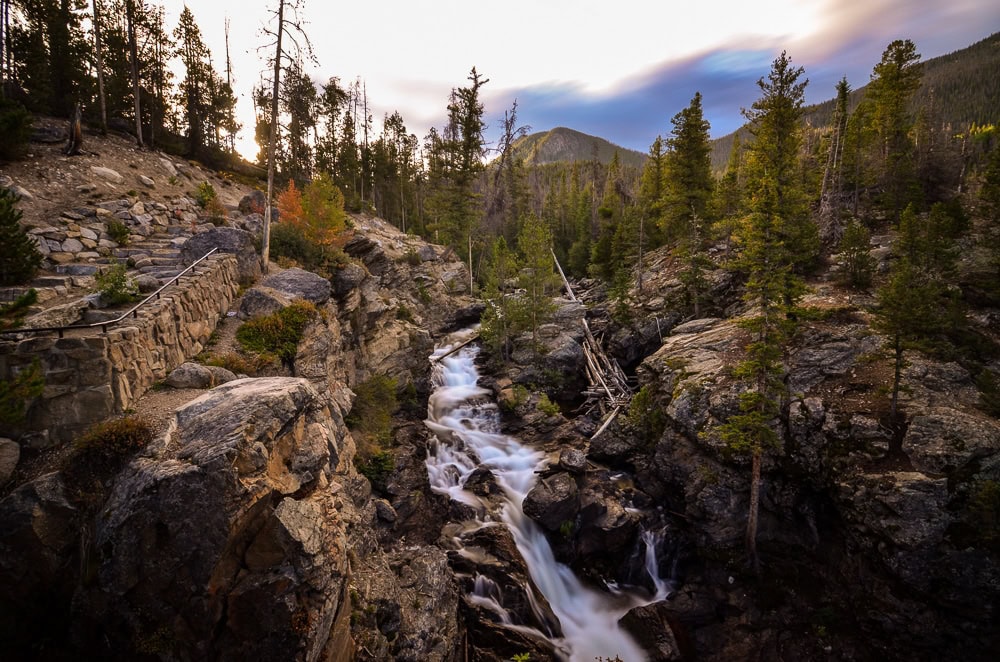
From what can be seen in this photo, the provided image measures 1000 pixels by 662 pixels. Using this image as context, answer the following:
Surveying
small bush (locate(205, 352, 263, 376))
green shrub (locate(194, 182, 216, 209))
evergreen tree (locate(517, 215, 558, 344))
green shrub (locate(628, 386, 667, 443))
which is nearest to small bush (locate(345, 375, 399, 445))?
small bush (locate(205, 352, 263, 376))

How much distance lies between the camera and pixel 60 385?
8.73m

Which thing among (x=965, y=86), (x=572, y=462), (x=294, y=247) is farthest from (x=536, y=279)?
(x=965, y=86)

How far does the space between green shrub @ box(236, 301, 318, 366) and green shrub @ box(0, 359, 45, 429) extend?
6.56 metres

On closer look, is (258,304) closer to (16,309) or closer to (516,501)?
(16,309)

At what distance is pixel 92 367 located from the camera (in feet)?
29.6

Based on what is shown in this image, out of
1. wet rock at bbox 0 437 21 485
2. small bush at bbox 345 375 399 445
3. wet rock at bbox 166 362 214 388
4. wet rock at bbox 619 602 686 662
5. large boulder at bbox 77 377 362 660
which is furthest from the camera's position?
small bush at bbox 345 375 399 445

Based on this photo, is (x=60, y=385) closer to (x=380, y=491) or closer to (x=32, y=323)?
(x=32, y=323)

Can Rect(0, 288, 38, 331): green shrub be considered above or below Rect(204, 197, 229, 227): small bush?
below

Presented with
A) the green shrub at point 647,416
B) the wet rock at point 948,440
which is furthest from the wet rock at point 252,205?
the wet rock at point 948,440

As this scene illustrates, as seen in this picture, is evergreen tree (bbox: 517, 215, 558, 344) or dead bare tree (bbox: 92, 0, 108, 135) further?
evergreen tree (bbox: 517, 215, 558, 344)

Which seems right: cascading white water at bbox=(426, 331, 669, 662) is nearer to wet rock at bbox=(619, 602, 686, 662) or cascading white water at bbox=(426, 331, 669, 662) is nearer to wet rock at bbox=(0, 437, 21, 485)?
wet rock at bbox=(619, 602, 686, 662)

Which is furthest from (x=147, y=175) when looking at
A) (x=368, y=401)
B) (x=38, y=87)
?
(x=368, y=401)

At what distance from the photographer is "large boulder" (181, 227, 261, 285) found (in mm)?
16375

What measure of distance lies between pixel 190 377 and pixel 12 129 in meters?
18.4
